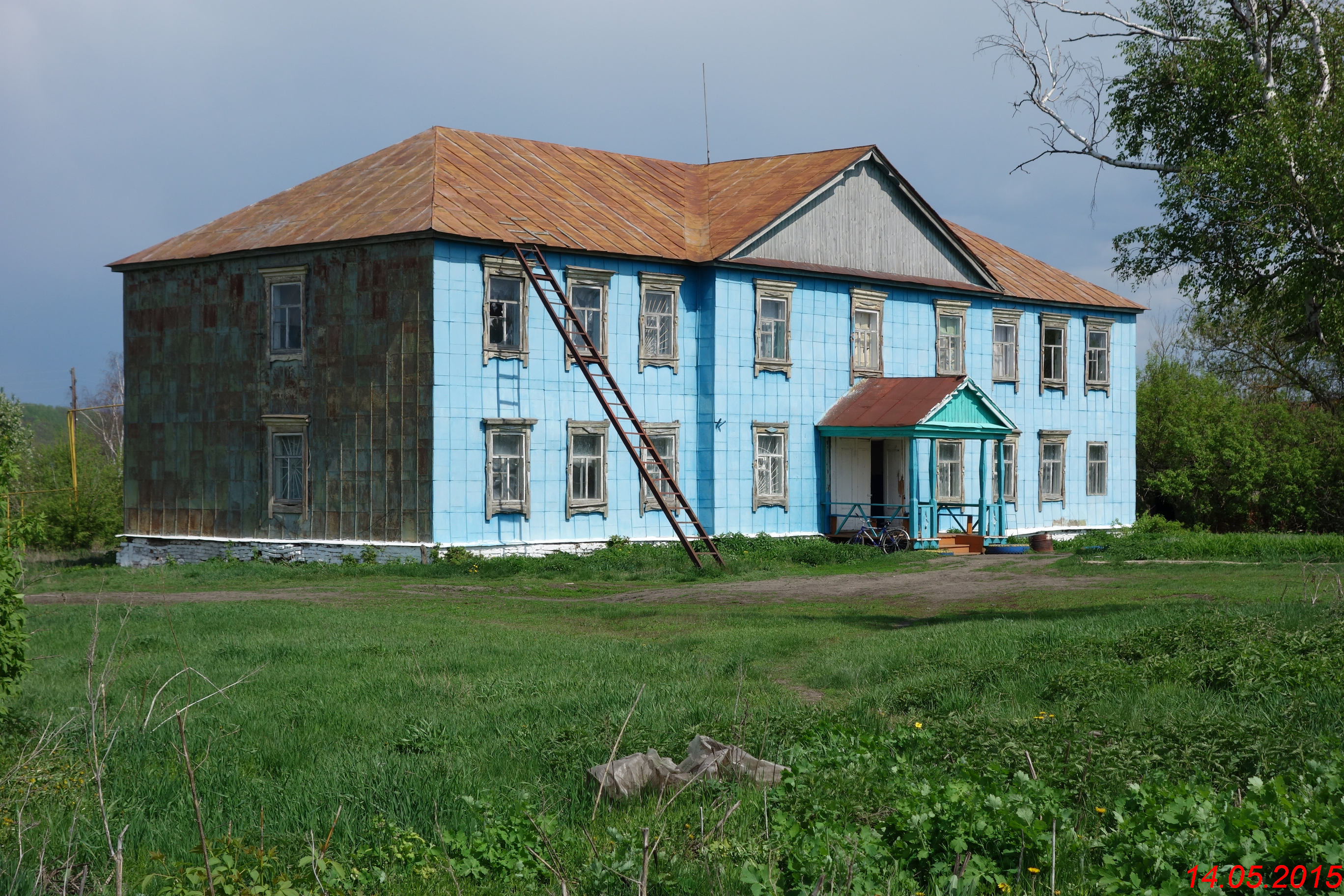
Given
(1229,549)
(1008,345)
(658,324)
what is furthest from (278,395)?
(1229,549)

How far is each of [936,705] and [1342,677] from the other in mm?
2618

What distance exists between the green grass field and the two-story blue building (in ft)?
30.1

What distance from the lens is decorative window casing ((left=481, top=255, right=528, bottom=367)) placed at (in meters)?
23.7

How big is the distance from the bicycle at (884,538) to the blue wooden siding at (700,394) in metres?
1.29

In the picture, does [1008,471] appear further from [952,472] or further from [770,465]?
[770,465]

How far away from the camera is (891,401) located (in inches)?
1099

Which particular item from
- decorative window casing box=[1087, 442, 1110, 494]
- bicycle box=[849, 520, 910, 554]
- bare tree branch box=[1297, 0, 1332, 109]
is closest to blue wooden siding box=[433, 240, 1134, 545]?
decorative window casing box=[1087, 442, 1110, 494]

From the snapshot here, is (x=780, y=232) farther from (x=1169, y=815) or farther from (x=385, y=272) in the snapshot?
(x=1169, y=815)

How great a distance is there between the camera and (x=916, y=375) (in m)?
30.3

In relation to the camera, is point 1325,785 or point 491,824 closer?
point 1325,785

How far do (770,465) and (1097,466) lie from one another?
1160 centimetres

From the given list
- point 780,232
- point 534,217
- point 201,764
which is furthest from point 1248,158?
point 201,764

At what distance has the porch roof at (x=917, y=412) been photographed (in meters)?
26.9

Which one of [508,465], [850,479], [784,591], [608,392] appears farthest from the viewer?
[850,479]
